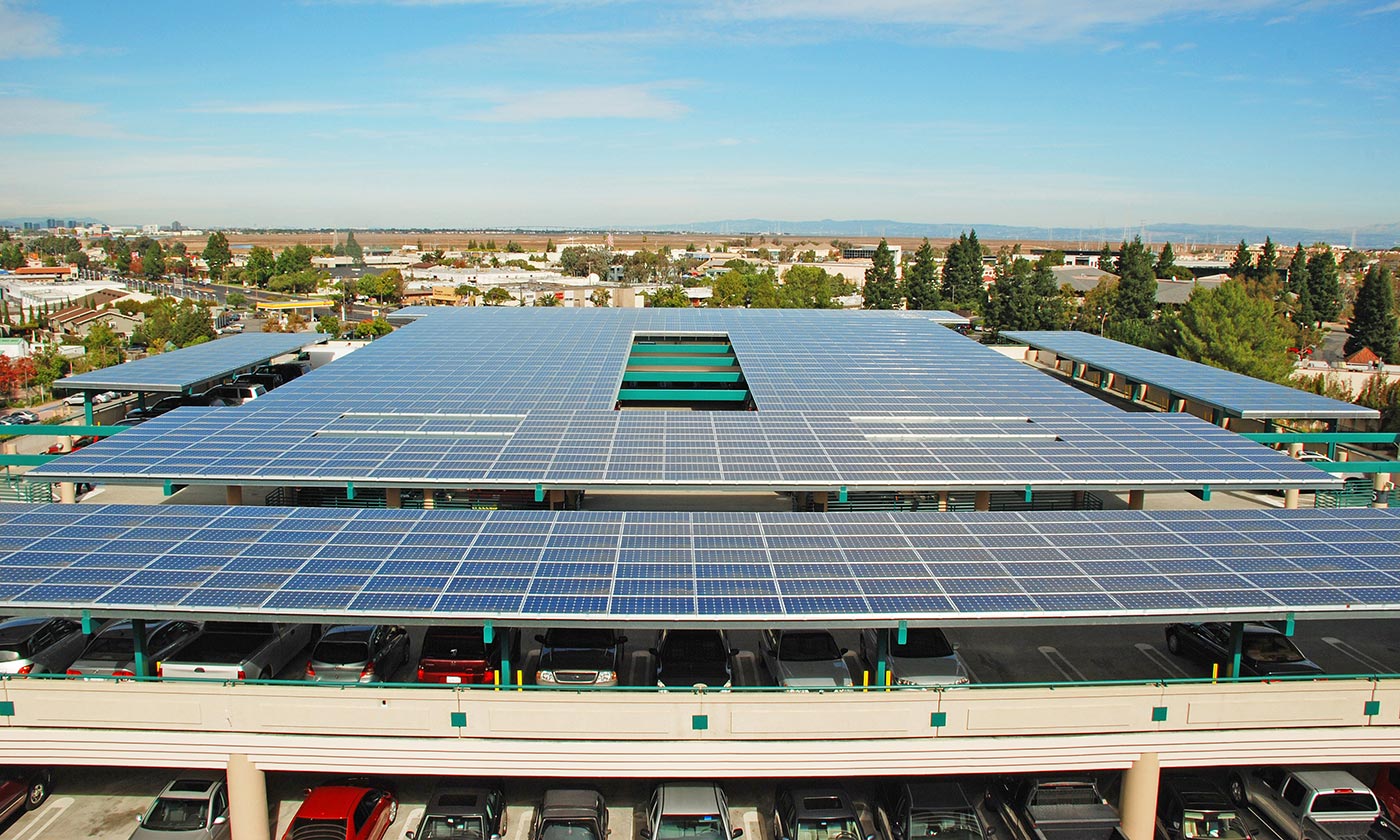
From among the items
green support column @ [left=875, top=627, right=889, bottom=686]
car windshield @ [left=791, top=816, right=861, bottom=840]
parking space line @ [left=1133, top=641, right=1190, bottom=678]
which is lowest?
car windshield @ [left=791, top=816, right=861, bottom=840]

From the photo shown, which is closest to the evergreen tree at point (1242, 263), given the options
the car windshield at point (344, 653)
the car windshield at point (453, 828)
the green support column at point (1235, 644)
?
the green support column at point (1235, 644)

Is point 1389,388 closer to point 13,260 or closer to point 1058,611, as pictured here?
point 1058,611

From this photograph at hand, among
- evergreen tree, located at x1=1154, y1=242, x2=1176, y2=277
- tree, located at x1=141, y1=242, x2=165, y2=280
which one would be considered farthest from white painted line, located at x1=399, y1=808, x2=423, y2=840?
tree, located at x1=141, y1=242, x2=165, y2=280

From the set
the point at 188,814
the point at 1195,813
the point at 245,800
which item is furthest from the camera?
the point at 1195,813

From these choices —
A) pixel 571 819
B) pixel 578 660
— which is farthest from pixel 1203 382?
pixel 571 819

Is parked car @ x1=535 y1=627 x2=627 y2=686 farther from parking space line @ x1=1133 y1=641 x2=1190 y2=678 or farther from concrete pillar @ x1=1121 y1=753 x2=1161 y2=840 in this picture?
parking space line @ x1=1133 y1=641 x2=1190 y2=678

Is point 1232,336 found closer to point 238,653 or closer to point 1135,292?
point 1135,292

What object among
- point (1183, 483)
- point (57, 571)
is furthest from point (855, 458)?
point (57, 571)
